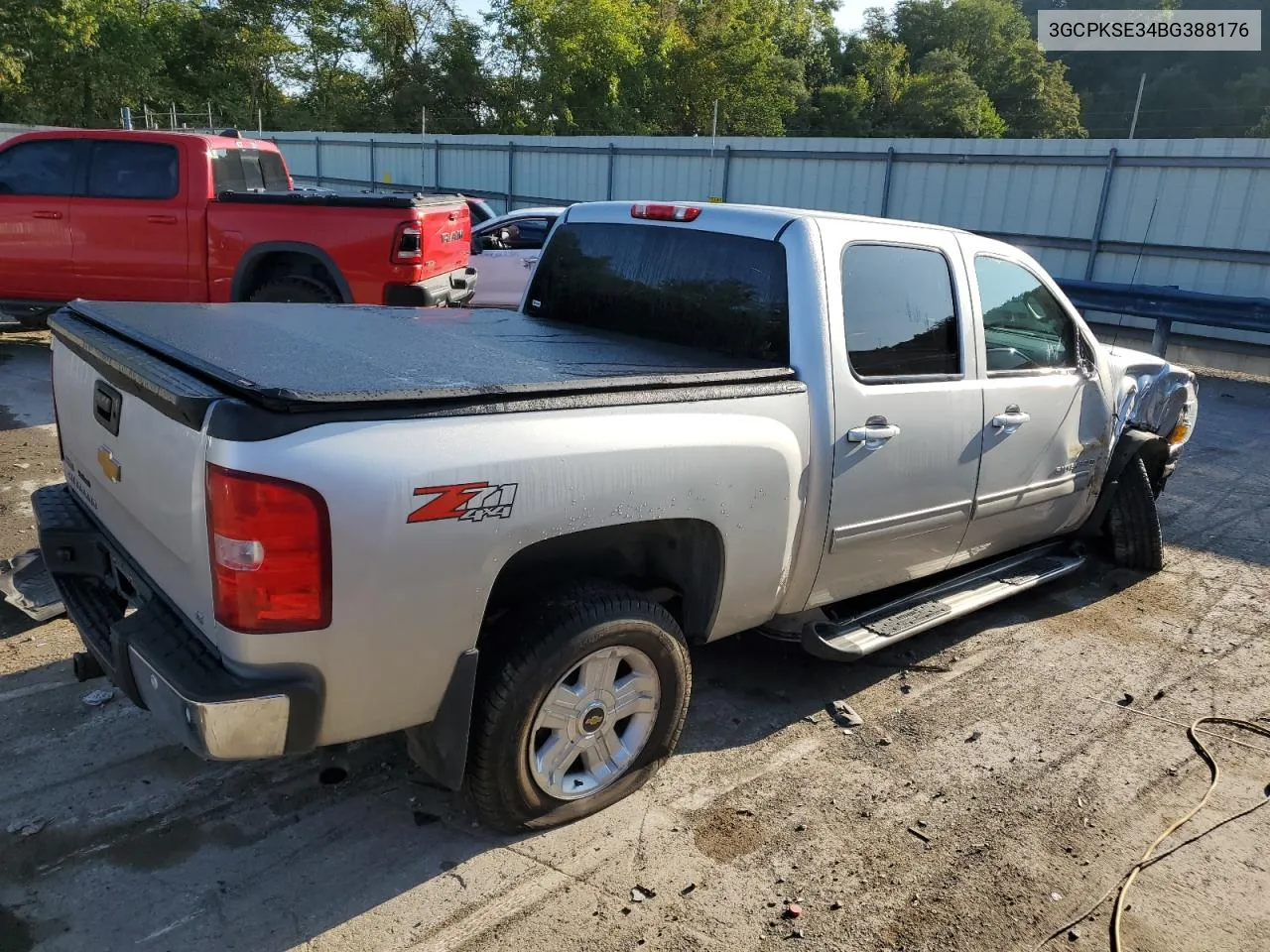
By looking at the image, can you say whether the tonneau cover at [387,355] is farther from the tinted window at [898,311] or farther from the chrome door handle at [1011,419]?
the chrome door handle at [1011,419]

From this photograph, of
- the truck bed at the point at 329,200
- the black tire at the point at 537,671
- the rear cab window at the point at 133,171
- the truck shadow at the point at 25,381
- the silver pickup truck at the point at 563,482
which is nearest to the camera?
the silver pickup truck at the point at 563,482

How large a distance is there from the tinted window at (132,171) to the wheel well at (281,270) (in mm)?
1048

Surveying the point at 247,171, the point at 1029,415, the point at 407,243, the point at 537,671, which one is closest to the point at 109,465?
the point at 537,671

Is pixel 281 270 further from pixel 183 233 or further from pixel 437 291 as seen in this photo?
pixel 437 291

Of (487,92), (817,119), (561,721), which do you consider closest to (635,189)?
(561,721)

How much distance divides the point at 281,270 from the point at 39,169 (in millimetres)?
2530

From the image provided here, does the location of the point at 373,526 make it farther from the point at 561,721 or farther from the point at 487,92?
the point at 487,92

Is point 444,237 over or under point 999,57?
under

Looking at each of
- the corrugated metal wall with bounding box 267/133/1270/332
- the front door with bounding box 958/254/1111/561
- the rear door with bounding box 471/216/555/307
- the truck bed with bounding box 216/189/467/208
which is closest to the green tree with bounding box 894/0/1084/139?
the corrugated metal wall with bounding box 267/133/1270/332

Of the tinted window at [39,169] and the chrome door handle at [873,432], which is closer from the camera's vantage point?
the chrome door handle at [873,432]

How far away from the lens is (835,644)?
3693 millimetres

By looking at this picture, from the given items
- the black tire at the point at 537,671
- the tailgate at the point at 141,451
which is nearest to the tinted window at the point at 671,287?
the black tire at the point at 537,671

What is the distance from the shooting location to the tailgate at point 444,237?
335 inches

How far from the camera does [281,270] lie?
8.56 m
